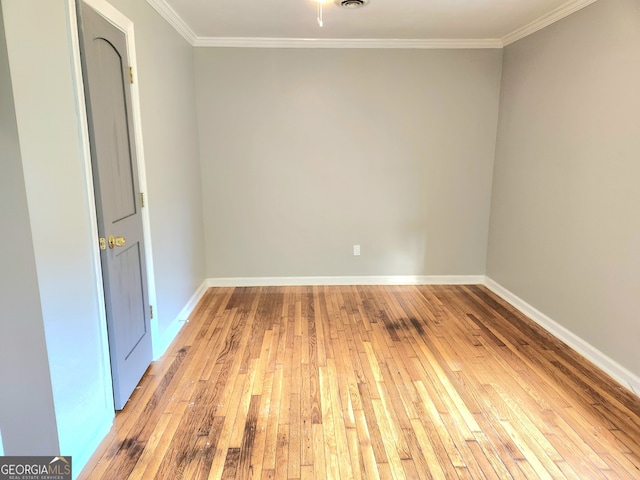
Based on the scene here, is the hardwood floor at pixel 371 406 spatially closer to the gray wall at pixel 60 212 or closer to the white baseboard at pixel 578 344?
the white baseboard at pixel 578 344

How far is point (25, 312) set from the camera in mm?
1494

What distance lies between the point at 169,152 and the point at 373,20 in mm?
2002

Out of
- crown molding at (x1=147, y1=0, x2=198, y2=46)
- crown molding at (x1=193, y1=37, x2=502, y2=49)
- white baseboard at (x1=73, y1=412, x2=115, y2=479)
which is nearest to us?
white baseboard at (x1=73, y1=412, x2=115, y2=479)

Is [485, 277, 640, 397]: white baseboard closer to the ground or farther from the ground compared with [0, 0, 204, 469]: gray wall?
closer to the ground

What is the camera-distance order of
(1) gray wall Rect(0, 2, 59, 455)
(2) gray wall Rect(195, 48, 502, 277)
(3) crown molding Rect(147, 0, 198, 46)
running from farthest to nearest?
(2) gray wall Rect(195, 48, 502, 277), (3) crown molding Rect(147, 0, 198, 46), (1) gray wall Rect(0, 2, 59, 455)

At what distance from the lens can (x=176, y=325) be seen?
3.29 m

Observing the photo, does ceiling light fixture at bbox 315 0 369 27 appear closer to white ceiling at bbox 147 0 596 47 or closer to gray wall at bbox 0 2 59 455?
white ceiling at bbox 147 0 596 47

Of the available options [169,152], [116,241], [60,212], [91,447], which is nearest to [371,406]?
[91,447]

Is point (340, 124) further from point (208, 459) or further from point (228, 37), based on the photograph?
point (208, 459)

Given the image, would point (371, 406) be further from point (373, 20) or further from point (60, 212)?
point (373, 20)

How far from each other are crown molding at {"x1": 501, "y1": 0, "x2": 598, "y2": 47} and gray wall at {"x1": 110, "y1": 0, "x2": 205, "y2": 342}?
3003mm

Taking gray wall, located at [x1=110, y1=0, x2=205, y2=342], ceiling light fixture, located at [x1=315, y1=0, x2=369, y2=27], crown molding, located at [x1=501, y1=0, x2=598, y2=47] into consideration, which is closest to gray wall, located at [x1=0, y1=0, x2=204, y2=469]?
gray wall, located at [x1=110, y1=0, x2=205, y2=342]
